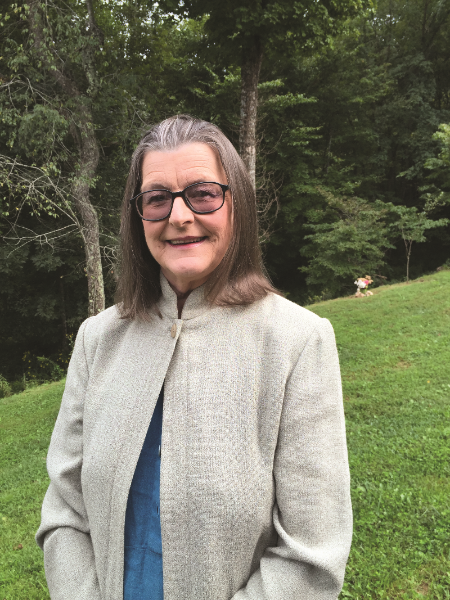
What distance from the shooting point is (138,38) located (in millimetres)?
11086

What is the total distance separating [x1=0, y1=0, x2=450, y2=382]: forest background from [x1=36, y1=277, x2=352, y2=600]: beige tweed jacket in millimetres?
1897

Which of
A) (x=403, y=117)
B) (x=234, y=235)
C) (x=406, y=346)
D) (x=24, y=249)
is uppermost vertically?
(x=403, y=117)

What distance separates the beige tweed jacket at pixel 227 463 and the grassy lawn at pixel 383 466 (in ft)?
6.14

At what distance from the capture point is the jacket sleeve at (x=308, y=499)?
933 millimetres

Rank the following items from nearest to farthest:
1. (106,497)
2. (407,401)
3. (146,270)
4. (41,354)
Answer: (106,497) < (146,270) < (407,401) < (41,354)

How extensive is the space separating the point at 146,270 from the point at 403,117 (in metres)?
21.2

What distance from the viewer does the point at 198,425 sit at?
102 centimetres

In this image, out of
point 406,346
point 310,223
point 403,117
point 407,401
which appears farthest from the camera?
point 403,117

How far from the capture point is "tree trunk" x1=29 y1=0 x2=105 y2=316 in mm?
7438

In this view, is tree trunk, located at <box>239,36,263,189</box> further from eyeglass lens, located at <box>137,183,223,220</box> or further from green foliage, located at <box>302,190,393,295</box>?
green foliage, located at <box>302,190,393,295</box>

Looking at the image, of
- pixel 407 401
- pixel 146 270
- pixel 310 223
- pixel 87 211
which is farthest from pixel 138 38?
pixel 146 270

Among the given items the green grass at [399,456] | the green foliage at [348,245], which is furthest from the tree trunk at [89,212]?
the green foliage at [348,245]

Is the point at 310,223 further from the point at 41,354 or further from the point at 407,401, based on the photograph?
the point at 407,401

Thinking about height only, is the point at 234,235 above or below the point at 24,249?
above
